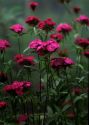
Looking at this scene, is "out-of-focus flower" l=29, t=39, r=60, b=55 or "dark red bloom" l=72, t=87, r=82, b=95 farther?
"dark red bloom" l=72, t=87, r=82, b=95

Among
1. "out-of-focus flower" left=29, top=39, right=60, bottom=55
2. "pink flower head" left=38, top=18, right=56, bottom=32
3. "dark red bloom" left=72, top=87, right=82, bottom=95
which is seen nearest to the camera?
"out-of-focus flower" left=29, top=39, right=60, bottom=55

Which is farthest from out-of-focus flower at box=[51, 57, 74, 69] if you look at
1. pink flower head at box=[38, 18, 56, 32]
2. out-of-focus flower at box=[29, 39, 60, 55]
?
pink flower head at box=[38, 18, 56, 32]

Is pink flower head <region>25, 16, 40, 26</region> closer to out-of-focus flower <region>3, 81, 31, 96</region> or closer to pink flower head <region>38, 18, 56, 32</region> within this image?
pink flower head <region>38, 18, 56, 32</region>

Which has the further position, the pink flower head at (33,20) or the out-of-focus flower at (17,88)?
the pink flower head at (33,20)

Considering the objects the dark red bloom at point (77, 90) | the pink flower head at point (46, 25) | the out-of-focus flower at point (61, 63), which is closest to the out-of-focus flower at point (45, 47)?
the out-of-focus flower at point (61, 63)

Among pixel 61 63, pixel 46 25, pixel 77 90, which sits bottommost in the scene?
pixel 77 90

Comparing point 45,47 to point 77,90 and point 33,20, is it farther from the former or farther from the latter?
point 77,90

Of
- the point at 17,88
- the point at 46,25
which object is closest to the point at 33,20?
the point at 46,25

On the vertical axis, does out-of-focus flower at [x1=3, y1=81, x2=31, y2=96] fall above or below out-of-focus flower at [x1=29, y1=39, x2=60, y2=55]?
below

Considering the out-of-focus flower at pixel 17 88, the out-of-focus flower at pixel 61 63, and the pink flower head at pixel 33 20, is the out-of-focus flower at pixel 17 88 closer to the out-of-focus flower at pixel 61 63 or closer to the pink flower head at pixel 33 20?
the out-of-focus flower at pixel 61 63

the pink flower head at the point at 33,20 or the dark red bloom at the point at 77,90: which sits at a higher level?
the pink flower head at the point at 33,20

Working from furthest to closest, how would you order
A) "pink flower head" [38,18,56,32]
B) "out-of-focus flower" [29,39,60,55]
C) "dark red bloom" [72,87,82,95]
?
"dark red bloom" [72,87,82,95] < "pink flower head" [38,18,56,32] < "out-of-focus flower" [29,39,60,55]

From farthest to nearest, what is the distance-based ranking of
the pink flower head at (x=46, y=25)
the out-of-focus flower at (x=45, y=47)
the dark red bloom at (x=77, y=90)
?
the dark red bloom at (x=77, y=90)
the pink flower head at (x=46, y=25)
the out-of-focus flower at (x=45, y=47)

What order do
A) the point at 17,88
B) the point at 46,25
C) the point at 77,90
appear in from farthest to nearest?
the point at 77,90 → the point at 46,25 → the point at 17,88
